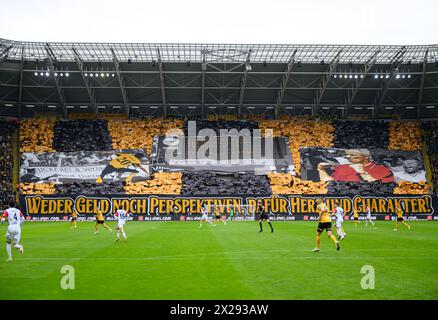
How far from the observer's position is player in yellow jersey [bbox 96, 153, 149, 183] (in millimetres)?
51812

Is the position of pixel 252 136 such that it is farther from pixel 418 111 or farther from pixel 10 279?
pixel 10 279

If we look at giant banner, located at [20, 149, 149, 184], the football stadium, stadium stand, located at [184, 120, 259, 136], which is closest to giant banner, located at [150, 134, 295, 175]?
the football stadium

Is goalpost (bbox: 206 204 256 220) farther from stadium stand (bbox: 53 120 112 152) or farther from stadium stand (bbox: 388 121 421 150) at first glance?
stadium stand (bbox: 388 121 421 150)

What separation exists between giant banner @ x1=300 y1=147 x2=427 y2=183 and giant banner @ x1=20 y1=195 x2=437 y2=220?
5.59 metres

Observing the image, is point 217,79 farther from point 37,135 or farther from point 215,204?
point 37,135

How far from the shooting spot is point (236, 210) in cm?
4662

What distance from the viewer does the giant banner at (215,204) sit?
149ft

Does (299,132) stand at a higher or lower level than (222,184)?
higher

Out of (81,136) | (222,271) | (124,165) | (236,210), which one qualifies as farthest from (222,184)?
(222,271)

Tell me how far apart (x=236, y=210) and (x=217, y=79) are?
58.2ft

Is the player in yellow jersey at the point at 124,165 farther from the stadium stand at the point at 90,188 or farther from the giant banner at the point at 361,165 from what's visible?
the giant banner at the point at 361,165

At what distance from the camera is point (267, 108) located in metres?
59.5
